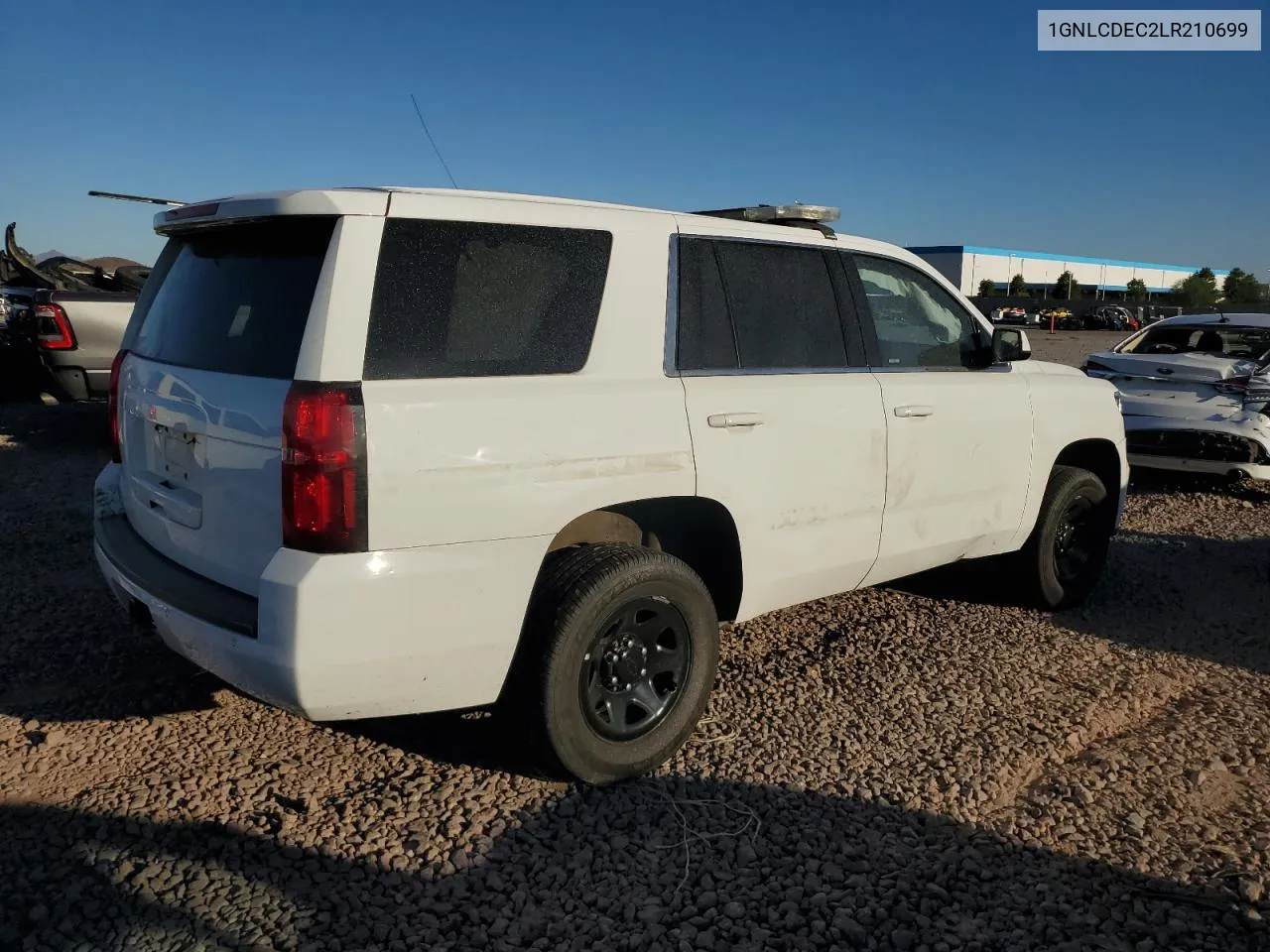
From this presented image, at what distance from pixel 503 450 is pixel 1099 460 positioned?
13.0ft

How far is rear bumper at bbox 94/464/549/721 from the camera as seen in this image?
2721mm

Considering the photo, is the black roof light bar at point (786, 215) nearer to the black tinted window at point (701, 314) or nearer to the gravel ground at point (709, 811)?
the black tinted window at point (701, 314)

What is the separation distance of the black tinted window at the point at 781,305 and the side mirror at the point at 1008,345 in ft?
3.38

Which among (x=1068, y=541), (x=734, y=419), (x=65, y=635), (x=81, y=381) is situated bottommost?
(x=65, y=635)

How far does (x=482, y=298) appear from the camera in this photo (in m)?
3.08

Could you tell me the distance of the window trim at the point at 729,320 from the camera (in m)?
3.53

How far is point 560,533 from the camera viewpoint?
336 centimetres

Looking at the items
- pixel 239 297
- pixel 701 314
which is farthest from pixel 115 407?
pixel 701 314

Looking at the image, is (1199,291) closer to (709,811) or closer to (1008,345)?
(1008,345)

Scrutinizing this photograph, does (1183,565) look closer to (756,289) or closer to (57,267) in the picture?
(756,289)

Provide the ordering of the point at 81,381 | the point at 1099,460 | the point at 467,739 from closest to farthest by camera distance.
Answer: the point at 467,739
the point at 1099,460
the point at 81,381

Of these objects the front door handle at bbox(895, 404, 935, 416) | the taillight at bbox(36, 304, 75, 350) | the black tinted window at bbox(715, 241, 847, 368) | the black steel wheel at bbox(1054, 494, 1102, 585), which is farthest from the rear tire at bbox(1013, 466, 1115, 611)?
the taillight at bbox(36, 304, 75, 350)

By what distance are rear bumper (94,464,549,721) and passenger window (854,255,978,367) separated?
212cm

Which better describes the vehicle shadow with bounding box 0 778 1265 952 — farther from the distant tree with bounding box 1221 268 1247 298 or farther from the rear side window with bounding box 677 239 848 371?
the distant tree with bounding box 1221 268 1247 298
